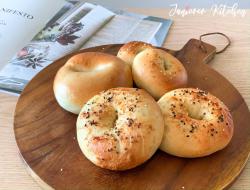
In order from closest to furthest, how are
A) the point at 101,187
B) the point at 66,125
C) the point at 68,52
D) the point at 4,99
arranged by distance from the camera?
the point at 101,187 < the point at 66,125 < the point at 4,99 < the point at 68,52

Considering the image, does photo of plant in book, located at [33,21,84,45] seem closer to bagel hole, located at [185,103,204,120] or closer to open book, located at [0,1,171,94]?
open book, located at [0,1,171,94]

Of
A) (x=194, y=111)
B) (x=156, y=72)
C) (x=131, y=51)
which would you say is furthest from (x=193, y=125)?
(x=131, y=51)

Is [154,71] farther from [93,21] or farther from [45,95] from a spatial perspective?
[93,21]

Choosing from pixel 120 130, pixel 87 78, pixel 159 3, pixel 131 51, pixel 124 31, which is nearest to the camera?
pixel 120 130

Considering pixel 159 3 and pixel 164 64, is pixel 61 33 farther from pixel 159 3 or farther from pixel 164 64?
pixel 159 3

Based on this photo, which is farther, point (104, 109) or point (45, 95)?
point (45, 95)

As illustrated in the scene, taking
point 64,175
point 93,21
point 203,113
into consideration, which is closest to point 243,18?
point 93,21

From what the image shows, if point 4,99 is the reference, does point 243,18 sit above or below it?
above
